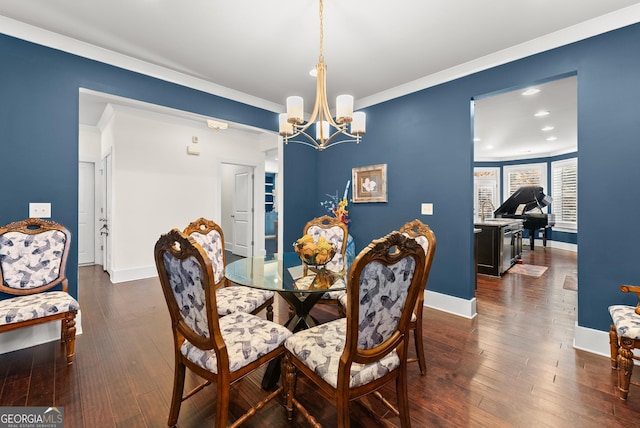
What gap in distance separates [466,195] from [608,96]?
1350 millimetres

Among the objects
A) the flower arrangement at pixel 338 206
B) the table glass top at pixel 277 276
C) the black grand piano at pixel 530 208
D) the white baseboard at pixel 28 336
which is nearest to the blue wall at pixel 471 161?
the flower arrangement at pixel 338 206

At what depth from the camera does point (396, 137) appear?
Answer: 3.84 metres

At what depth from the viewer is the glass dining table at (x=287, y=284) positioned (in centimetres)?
182

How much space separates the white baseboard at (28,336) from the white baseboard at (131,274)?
1933 mm

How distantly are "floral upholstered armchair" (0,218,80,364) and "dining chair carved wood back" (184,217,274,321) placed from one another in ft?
3.46

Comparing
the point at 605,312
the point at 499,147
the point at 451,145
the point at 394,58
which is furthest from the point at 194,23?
the point at 499,147

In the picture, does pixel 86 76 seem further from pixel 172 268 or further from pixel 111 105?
pixel 172 268

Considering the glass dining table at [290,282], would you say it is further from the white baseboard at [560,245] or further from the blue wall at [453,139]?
the white baseboard at [560,245]

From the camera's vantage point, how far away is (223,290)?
98.5 inches

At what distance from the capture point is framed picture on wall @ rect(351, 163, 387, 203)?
13.1ft

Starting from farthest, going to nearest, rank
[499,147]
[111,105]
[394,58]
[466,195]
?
[499,147] → [111,105] → [466,195] → [394,58]

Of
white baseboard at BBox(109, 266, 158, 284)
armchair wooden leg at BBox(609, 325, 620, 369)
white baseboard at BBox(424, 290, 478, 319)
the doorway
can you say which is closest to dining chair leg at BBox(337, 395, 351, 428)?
armchair wooden leg at BBox(609, 325, 620, 369)

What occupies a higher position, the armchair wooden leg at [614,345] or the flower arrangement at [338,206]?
the flower arrangement at [338,206]

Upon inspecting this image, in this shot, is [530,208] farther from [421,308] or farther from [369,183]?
[421,308]
